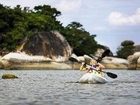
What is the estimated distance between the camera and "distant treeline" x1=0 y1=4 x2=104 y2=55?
109 m

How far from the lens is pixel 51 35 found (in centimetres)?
10969

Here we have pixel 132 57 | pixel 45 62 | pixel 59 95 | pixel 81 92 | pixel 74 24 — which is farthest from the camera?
pixel 74 24

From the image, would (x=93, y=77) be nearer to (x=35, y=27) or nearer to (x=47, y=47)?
(x=47, y=47)

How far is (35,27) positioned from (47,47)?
707cm

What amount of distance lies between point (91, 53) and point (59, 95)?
86.7m

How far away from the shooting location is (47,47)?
108 m

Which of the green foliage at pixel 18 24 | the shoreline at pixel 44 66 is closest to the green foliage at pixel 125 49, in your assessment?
the green foliage at pixel 18 24

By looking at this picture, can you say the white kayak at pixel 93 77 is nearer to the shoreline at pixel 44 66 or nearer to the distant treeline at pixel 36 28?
the shoreline at pixel 44 66

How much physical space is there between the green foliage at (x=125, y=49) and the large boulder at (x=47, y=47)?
24.4m

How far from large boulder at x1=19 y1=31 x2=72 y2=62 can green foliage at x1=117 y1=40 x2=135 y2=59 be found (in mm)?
24394

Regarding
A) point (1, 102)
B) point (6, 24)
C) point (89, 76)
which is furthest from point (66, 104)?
point (6, 24)

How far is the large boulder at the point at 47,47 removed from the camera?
106750 mm

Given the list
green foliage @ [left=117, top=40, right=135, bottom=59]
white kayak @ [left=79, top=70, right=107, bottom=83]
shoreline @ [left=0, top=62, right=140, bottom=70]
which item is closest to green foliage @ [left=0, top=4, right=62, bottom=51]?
shoreline @ [left=0, top=62, right=140, bottom=70]

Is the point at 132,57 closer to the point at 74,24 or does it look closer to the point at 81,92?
the point at 74,24
